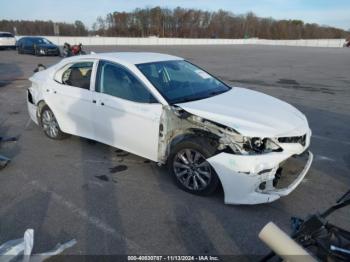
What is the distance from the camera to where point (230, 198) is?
11.1 feet

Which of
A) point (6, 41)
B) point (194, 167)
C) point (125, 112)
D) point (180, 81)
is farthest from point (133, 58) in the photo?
point (6, 41)

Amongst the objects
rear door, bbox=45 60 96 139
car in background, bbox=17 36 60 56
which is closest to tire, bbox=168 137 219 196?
rear door, bbox=45 60 96 139

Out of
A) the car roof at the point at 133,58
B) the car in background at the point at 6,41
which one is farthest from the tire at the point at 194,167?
the car in background at the point at 6,41

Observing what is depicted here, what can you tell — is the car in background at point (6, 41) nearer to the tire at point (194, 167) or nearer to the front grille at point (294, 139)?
the tire at point (194, 167)

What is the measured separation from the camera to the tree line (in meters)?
65.4

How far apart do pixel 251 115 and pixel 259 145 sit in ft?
1.35

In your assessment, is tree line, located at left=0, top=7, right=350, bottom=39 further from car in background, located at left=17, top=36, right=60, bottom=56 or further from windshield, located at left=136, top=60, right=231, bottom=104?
windshield, located at left=136, top=60, right=231, bottom=104

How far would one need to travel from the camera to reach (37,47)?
24797mm

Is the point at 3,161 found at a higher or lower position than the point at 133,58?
lower

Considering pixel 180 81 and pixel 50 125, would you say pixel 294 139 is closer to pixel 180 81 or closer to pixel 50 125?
pixel 180 81

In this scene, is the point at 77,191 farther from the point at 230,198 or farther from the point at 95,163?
the point at 230,198

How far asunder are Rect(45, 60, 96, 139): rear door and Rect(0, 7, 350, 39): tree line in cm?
6365

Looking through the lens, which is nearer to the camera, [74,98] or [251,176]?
[251,176]

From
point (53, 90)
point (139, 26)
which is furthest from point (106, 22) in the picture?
point (53, 90)
